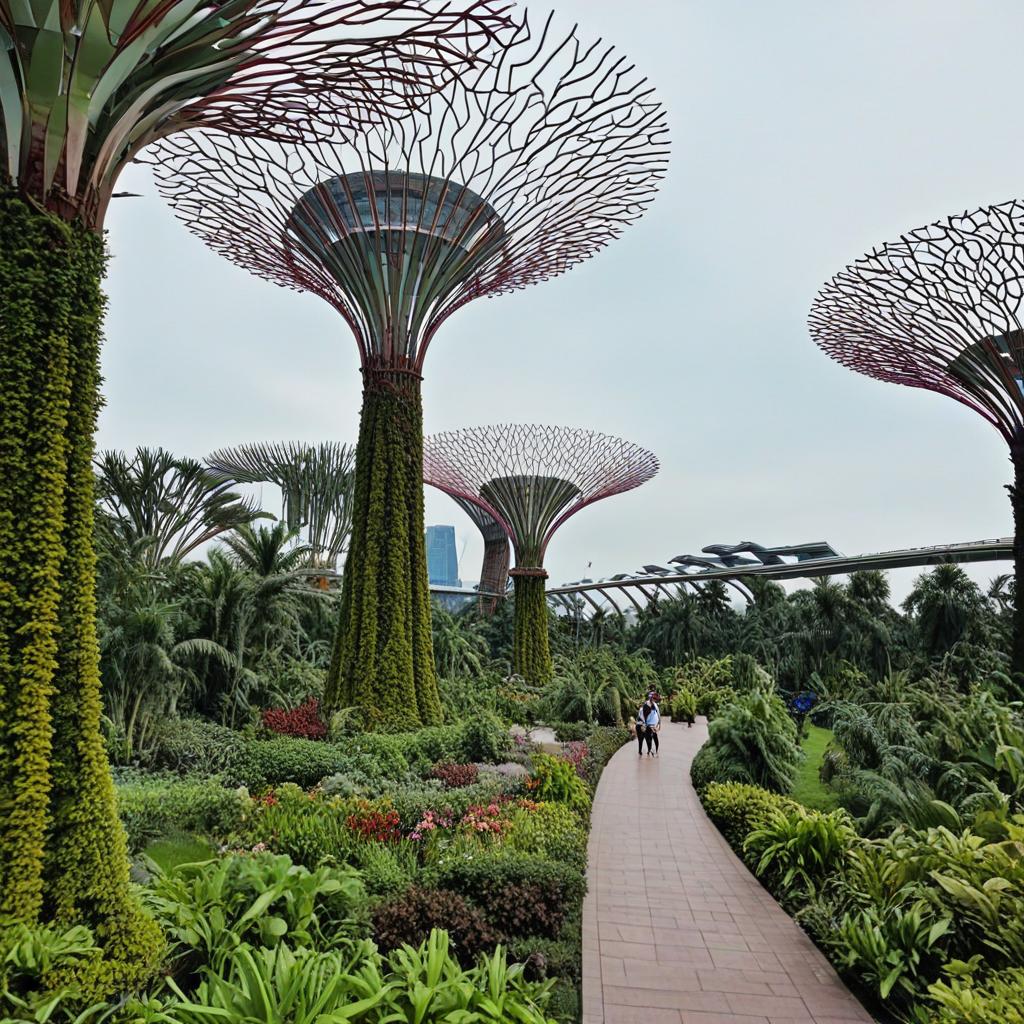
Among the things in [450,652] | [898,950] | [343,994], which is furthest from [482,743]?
[450,652]

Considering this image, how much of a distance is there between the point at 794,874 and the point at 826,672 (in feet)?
55.9

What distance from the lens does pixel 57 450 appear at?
3.87 meters

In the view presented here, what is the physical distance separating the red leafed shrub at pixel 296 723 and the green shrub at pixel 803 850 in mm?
6580

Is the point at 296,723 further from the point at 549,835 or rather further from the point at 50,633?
the point at 50,633

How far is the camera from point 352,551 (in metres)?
12.4

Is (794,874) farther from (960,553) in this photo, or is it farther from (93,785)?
(960,553)

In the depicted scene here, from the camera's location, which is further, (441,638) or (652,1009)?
(441,638)

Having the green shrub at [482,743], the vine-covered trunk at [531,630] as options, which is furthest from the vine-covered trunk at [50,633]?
the vine-covered trunk at [531,630]

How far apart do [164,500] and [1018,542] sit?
20453 mm

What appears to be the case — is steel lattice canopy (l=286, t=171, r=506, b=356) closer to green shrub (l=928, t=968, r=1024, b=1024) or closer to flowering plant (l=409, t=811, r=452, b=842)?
flowering plant (l=409, t=811, r=452, b=842)

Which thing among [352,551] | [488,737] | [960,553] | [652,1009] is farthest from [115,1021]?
[960,553]

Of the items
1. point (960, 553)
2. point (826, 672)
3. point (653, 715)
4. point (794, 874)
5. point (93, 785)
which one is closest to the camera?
point (93, 785)

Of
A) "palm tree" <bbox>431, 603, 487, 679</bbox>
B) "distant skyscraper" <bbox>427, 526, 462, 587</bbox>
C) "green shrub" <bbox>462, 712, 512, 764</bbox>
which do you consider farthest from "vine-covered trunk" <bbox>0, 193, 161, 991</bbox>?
"distant skyscraper" <bbox>427, 526, 462, 587</bbox>

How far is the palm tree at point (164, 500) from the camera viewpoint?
1948 cm
